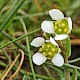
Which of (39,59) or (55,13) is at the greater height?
(55,13)

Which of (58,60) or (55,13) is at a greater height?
(55,13)

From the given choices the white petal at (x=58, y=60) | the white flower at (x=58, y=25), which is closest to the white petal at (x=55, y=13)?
the white flower at (x=58, y=25)

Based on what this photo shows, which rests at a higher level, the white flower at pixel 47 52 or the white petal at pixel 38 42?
the white petal at pixel 38 42

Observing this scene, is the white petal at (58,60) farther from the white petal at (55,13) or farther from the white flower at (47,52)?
the white petal at (55,13)

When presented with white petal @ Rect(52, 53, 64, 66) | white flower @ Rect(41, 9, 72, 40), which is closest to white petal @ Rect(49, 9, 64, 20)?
white flower @ Rect(41, 9, 72, 40)

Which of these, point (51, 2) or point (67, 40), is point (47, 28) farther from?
point (51, 2)
